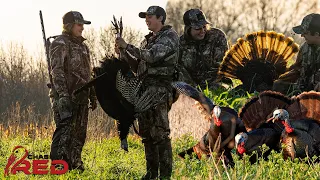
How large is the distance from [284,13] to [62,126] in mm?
19095

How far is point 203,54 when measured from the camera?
32.6ft

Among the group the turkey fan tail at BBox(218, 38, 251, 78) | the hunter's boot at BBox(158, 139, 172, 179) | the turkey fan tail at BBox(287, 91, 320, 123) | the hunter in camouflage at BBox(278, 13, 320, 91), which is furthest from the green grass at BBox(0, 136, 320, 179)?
the hunter in camouflage at BBox(278, 13, 320, 91)

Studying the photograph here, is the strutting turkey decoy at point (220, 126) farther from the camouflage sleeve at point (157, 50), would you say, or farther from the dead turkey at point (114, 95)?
the dead turkey at point (114, 95)

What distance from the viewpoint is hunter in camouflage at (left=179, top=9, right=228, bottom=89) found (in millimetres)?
9883

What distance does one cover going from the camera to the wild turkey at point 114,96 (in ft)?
22.6

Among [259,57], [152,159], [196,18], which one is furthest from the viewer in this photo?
[196,18]

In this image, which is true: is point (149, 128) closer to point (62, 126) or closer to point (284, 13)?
point (62, 126)

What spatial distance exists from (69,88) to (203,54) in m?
3.03

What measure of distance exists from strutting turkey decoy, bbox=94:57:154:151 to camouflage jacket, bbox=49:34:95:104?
77 centimetres

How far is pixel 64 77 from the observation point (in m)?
7.57

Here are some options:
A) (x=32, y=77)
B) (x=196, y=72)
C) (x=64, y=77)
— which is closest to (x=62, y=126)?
(x=64, y=77)

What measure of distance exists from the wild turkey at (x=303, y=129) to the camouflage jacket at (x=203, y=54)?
2.95 m

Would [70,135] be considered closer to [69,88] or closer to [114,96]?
[69,88]

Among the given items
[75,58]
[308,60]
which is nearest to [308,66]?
[308,60]
